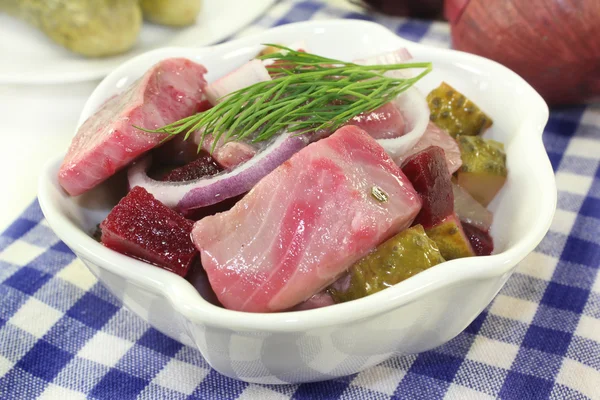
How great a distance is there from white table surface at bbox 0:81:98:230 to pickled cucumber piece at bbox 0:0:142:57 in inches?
6.5

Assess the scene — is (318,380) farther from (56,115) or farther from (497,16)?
(56,115)

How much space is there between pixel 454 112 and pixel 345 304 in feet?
2.63

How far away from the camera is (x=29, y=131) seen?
7.76 ft

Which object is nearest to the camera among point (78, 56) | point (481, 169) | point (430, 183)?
point (430, 183)

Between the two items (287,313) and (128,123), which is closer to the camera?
(287,313)

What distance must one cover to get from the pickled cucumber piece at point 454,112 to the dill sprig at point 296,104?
0.22 metres

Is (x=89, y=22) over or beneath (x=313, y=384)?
over

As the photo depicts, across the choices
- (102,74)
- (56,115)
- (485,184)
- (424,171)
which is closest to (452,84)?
(485,184)

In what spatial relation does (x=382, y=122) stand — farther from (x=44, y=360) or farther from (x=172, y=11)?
(x=172, y=11)

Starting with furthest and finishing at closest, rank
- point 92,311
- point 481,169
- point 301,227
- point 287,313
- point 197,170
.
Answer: point 92,311 → point 481,169 → point 197,170 → point 301,227 → point 287,313

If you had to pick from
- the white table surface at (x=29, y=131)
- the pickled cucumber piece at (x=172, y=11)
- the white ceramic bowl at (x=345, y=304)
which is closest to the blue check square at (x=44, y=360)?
the white ceramic bowl at (x=345, y=304)

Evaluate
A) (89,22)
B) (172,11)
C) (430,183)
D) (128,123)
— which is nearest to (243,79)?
(128,123)

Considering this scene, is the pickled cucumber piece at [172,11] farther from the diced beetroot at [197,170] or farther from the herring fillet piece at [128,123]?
the diced beetroot at [197,170]

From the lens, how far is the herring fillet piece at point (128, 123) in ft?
4.24
